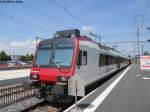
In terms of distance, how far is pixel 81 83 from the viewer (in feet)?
26.8

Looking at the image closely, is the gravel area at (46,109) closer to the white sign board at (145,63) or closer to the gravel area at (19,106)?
the gravel area at (19,106)

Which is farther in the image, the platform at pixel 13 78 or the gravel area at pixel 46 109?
the platform at pixel 13 78

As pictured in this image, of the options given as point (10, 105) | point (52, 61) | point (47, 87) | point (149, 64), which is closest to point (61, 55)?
point (52, 61)

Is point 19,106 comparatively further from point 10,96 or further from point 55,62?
point 55,62

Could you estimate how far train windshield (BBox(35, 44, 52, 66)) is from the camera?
10711 millimetres

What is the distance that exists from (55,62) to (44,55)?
80 centimetres

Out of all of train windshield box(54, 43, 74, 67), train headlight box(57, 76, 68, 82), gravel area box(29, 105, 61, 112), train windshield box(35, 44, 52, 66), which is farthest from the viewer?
train windshield box(35, 44, 52, 66)

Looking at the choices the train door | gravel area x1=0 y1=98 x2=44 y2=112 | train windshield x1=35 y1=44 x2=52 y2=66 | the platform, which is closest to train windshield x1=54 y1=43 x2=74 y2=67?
train windshield x1=35 y1=44 x2=52 y2=66

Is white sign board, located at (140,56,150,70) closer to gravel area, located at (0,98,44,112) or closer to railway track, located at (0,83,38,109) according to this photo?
railway track, located at (0,83,38,109)

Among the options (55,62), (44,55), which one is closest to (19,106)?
(55,62)

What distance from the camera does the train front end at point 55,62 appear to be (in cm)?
991

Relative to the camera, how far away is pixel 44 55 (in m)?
10.9

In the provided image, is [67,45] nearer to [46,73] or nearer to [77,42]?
[77,42]

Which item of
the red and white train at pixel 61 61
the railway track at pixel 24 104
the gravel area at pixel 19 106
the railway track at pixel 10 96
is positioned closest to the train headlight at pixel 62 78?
the red and white train at pixel 61 61
